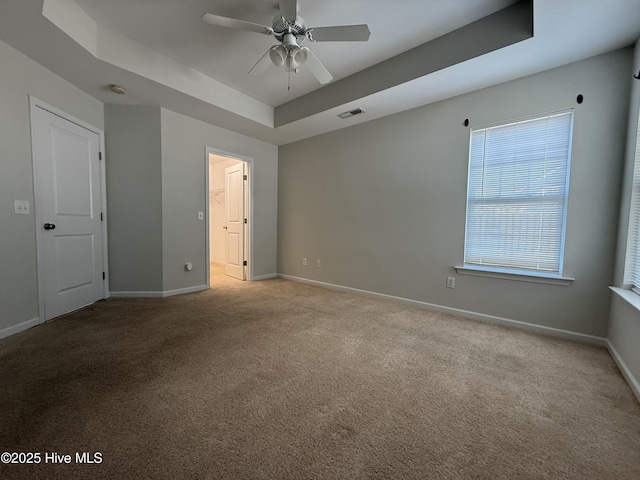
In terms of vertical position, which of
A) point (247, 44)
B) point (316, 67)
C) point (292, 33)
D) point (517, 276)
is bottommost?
point (517, 276)

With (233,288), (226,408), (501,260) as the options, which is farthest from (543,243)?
(233,288)

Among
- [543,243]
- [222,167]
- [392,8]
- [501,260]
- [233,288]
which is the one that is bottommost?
[233,288]

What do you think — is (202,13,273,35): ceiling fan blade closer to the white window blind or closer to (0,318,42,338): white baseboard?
the white window blind

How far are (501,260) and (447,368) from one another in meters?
1.54

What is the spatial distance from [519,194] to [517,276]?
85cm

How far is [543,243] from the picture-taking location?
2525mm

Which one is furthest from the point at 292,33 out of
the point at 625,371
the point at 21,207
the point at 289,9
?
the point at 625,371

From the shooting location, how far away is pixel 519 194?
263 cm

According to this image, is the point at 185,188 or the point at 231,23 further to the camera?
the point at 185,188

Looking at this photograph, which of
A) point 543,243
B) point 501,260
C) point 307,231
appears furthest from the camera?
point 307,231

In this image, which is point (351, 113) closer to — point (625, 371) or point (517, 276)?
point (517, 276)

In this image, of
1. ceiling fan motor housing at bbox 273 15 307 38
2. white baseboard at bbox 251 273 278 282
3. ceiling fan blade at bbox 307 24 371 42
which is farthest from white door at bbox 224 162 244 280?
ceiling fan blade at bbox 307 24 371 42

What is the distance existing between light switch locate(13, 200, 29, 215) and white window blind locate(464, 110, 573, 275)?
4.53 m

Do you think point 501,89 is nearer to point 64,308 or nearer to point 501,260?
point 501,260
